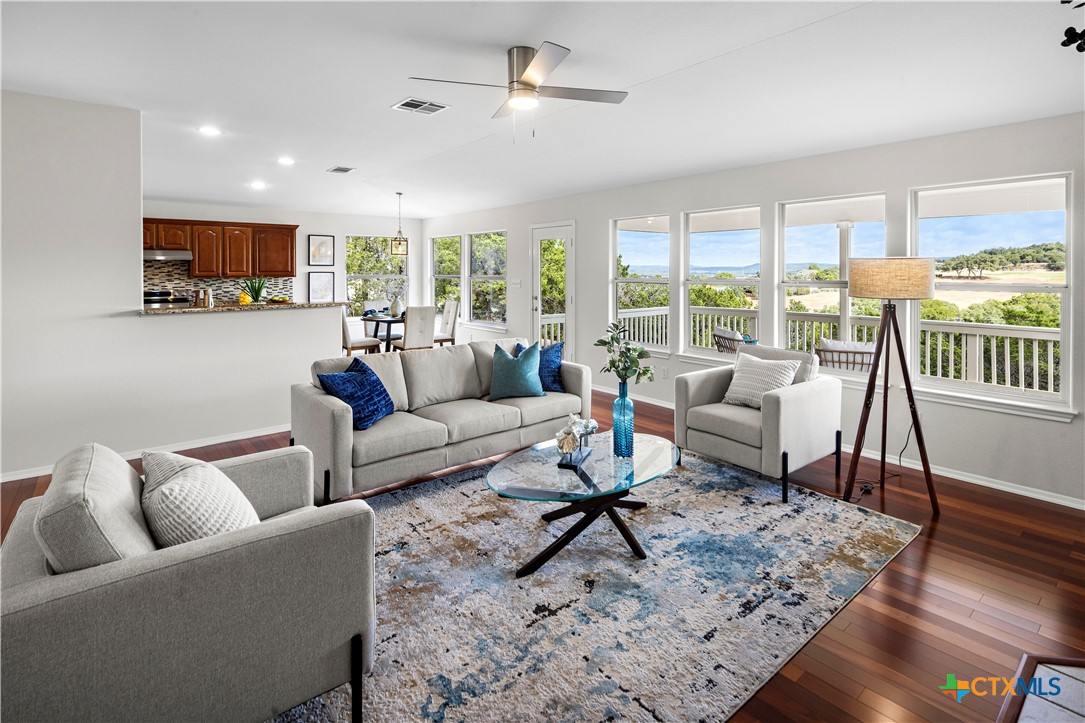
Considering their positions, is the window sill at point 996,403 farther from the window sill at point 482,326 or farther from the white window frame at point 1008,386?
the window sill at point 482,326

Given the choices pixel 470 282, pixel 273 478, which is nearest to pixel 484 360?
pixel 273 478

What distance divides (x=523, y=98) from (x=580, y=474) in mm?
1953

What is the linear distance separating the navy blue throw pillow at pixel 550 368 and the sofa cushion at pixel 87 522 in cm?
325

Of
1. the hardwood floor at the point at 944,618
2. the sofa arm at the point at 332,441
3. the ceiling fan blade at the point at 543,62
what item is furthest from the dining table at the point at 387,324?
the ceiling fan blade at the point at 543,62

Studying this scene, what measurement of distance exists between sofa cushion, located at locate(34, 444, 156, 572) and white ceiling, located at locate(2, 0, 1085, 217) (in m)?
2.17

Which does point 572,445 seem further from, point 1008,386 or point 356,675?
point 1008,386

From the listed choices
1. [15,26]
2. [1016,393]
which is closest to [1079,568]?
[1016,393]

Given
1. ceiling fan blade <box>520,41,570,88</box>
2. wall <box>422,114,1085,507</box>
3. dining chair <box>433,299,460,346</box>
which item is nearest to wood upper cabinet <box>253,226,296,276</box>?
dining chair <box>433,299,460,346</box>

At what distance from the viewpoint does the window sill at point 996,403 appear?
12.3ft

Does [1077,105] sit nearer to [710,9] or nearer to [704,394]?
[710,9]

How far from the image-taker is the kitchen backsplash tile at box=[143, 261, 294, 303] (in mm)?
8156

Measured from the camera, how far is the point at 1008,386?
13.5 feet

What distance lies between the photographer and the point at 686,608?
8.33 feet

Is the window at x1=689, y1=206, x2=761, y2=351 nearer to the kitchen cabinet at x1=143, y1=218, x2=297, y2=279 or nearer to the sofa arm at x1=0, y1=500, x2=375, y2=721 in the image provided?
the sofa arm at x1=0, y1=500, x2=375, y2=721
